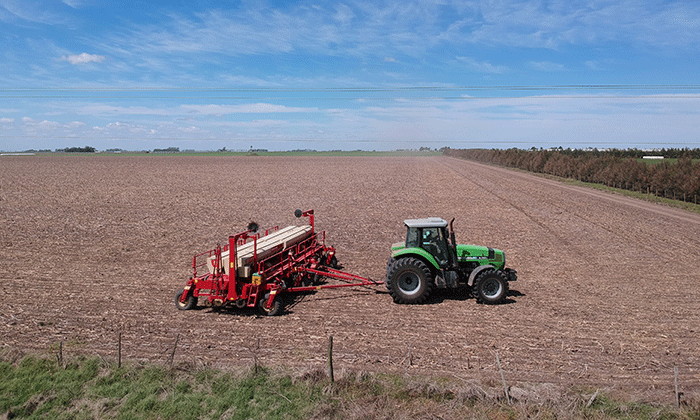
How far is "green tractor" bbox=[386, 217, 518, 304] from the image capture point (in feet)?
39.4

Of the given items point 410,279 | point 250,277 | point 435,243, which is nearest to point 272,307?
point 250,277

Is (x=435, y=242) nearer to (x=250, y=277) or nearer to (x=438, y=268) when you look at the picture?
(x=438, y=268)

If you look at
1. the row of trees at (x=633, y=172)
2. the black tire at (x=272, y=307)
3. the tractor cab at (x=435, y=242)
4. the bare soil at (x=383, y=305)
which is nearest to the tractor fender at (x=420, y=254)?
the tractor cab at (x=435, y=242)

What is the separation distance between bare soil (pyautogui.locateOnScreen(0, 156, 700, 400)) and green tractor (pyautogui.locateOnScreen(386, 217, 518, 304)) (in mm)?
435

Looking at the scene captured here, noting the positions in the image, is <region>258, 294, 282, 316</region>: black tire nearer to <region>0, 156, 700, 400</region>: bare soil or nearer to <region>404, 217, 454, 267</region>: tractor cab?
<region>0, 156, 700, 400</region>: bare soil

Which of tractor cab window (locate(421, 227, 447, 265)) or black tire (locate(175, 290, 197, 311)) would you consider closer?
black tire (locate(175, 290, 197, 311))

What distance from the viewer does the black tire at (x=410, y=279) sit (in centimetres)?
1196

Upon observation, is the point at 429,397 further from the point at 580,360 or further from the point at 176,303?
the point at 176,303

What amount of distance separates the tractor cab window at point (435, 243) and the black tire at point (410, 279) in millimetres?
495

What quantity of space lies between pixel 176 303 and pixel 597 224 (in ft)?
76.0

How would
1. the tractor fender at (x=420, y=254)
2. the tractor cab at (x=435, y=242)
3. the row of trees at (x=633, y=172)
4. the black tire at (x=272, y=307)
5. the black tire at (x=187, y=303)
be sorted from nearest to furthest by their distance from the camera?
the black tire at (x=272, y=307) < the black tire at (x=187, y=303) < the tractor fender at (x=420, y=254) < the tractor cab at (x=435, y=242) < the row of trees at (x=633, y=172)

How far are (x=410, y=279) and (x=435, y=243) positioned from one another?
1.22m

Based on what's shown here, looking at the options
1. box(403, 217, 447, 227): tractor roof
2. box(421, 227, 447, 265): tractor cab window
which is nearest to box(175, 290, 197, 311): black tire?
box(403, 217, 447, 227): tractor roof

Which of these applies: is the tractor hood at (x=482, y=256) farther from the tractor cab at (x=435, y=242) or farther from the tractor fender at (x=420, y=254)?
the tractor fender at (x=420, y=254)
